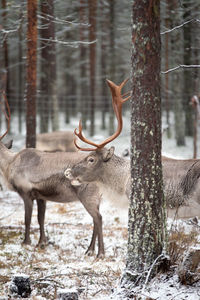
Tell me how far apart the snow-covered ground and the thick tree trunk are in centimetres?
29

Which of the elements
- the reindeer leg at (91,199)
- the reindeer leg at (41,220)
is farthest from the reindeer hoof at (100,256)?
the reindeer leg at (41,220)

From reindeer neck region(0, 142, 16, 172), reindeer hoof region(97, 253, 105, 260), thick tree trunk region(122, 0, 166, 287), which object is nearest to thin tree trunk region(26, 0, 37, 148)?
reindeer neck region(0, 142, 16, 172)

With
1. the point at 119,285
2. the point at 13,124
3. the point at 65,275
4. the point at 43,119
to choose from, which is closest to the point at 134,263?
the point at 119,285

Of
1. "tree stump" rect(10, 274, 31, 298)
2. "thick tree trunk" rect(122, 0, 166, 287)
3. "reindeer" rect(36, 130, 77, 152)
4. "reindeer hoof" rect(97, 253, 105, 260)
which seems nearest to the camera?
"thick tree trunk" rect(122, 0, 166, 287)

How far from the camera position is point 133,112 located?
4.50m

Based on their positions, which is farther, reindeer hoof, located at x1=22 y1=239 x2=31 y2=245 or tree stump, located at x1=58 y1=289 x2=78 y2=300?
reindeer hoof, located at x1=22 y1=239 x2=31 y2=245

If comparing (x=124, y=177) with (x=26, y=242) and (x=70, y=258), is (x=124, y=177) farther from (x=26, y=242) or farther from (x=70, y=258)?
(x=26, y=242)

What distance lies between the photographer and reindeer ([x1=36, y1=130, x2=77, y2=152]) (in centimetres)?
1647

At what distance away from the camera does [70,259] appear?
21.7 ft

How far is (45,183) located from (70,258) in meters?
1.53

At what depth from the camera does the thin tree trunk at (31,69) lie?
32.9 feet

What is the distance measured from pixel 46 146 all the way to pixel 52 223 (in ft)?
26.4

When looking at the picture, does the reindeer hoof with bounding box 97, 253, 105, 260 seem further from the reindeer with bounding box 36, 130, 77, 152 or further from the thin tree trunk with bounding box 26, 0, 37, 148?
the reindeer with bounding box 36, 130, 77, 152

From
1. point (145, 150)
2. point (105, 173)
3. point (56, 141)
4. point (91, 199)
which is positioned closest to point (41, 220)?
point (91, 199)
